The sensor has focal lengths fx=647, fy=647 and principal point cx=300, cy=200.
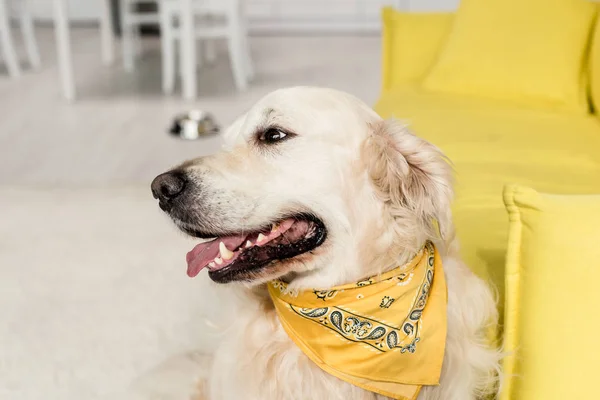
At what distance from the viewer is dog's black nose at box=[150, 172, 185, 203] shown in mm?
1162

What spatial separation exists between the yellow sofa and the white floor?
815mm

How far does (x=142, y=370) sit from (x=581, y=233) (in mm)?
1192

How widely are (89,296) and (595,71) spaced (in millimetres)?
1961

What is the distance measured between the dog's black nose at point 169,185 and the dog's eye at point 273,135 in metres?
0.18

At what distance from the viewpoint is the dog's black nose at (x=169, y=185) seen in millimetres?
1162

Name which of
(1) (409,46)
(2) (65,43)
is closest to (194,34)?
(2) (65,43)

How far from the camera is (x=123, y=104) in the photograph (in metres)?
4.31

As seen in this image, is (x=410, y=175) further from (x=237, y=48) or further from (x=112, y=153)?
(x=237, y=48)

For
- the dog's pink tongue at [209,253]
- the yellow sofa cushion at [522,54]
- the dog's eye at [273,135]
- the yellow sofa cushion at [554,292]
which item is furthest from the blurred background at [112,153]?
the yellow sofa cushion at [522,54]

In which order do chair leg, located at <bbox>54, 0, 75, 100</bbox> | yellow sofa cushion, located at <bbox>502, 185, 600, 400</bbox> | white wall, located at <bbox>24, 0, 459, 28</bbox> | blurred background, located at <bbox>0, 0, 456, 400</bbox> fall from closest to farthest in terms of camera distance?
yellow sofa cushion, located at <bbox>502, 185, 600, 400</bbox>
blurred background, located at <bbox>0, 0, 456, 400</bbox>
chair leg, located at <bbox>54, 0, 75, 100</bbox>
white wall, located at <bbox>24, 0, 459, 28</bbox>

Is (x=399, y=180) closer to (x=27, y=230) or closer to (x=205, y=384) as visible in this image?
(x=205, y=384)

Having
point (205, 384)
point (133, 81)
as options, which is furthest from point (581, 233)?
point (133, 81)

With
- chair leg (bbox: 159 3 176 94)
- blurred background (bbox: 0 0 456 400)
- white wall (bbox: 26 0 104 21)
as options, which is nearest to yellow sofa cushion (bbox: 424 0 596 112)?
blurred background (bbox: 0 0 456 400)

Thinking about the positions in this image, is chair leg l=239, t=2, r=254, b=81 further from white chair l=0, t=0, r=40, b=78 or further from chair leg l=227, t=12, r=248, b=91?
white chair l=0, t=0, r=40, b=78
